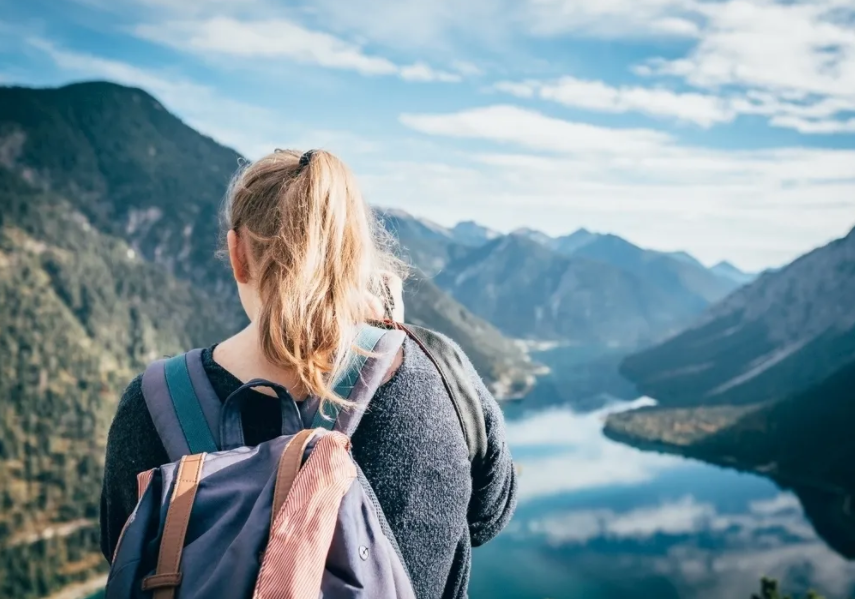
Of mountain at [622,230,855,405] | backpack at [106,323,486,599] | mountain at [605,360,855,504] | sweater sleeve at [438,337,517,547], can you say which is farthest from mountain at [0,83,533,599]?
mountain at [605,360,855,504]

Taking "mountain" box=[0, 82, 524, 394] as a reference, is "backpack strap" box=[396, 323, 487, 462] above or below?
below

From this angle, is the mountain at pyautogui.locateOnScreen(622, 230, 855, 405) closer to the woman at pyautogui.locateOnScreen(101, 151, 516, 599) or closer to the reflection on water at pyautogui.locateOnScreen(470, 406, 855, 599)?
the reflection on water at pyautogui.locateOnScreen(470, 406, 855, 599)

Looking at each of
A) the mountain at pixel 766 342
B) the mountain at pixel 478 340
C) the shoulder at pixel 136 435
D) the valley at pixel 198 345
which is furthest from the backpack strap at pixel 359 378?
the mountain at pixel 766 342

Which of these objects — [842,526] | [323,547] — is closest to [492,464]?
[323,547]

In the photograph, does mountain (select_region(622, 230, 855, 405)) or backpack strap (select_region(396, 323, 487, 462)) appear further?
mountain (select_region(622, 230, 855, 405))

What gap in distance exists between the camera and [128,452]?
1657 mm

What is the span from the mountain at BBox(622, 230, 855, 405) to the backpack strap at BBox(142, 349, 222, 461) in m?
110

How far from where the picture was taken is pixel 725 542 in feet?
168

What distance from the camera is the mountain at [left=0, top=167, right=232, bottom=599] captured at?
2128 inches

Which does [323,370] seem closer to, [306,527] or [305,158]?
[306,527]

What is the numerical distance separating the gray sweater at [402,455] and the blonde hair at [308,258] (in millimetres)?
142

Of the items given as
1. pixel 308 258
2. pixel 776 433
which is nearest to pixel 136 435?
pixel 308 258

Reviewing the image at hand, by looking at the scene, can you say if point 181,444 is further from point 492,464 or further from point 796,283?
point 796,283

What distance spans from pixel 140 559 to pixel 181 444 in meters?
0.28
